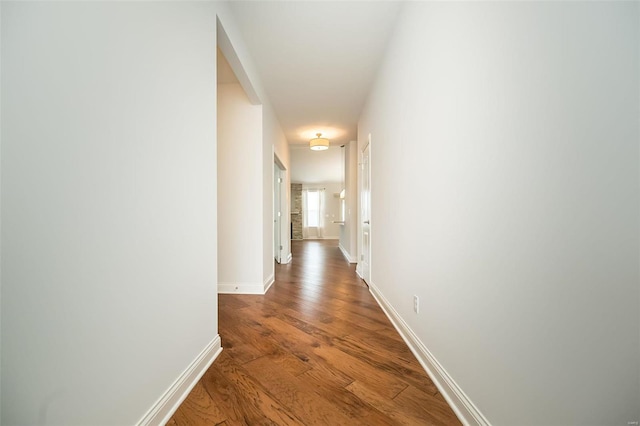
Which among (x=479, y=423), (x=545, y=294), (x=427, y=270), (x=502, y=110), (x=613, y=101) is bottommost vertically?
(x=479, y=423)

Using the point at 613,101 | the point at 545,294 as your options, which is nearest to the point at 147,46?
the point at 613,101

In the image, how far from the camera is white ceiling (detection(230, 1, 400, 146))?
2145mm

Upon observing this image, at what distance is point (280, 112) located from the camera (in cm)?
426

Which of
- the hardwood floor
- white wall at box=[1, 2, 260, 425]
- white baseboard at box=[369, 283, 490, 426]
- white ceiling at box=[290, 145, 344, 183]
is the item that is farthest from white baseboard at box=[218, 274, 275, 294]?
white ceiling at box=[290, 145, 344, 183]

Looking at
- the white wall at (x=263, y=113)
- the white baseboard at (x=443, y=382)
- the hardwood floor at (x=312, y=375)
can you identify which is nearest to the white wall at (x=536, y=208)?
the white baseboard at (x=443, y=382)

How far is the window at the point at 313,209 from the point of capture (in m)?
12.5

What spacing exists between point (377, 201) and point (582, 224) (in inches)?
96.3

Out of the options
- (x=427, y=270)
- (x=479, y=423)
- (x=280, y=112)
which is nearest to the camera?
(x=479, y=423)

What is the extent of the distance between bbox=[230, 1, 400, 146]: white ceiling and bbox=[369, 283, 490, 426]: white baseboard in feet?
8.09

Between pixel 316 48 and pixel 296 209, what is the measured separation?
31.4ft

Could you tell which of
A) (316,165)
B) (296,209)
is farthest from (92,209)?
(296,209)

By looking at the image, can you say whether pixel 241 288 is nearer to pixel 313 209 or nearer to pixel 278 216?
pixel 278 216

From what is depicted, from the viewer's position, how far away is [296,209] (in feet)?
39.5

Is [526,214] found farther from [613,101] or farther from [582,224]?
[613,101]
